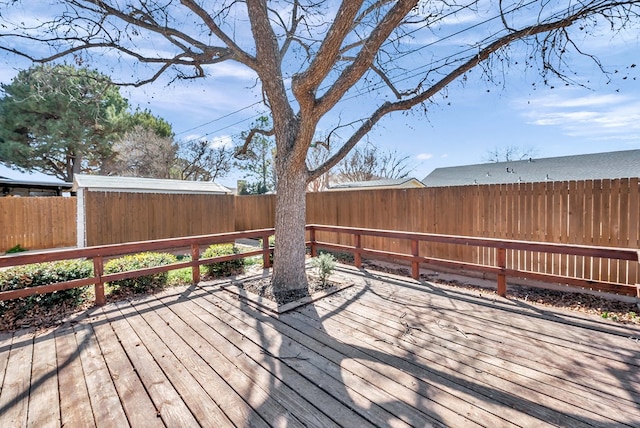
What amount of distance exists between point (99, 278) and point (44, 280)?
1.92ft

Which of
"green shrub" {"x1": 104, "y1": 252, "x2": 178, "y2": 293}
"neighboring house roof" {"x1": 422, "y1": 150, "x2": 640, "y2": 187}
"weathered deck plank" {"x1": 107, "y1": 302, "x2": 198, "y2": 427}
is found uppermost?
"neighboring house roof" {"x1": 422, "y1": 150, "x2": 640, "y2": 187}

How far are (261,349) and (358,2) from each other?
10.2ft

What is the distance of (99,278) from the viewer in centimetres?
334

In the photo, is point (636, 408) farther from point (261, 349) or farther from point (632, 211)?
point (632, 211)

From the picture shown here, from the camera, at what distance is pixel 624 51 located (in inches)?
119

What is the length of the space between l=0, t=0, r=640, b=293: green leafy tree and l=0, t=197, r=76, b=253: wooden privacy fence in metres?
6.92

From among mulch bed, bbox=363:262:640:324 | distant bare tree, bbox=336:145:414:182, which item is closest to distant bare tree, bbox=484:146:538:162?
distant bare tree, bbox=336:145:414:182

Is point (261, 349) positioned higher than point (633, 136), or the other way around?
point (633, 136)

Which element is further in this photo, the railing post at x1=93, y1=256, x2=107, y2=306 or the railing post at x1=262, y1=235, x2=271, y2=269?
the railing post at x1=262, y1=235, x2=271, y2=269

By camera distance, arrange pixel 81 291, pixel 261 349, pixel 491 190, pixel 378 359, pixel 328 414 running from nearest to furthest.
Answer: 1. pixel 328 414
2. pixel 378 359
3. pixel 261 349
4. pixel 81 291
5. pixel 491 190

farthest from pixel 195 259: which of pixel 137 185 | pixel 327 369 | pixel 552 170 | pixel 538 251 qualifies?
pixel 552 170

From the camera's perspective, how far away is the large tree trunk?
3632 millimetres

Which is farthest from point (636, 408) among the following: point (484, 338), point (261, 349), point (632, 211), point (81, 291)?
point (81, 291)

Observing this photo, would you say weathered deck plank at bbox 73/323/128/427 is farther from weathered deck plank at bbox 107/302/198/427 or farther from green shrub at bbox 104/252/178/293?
green shrub at bbox 104/252/178/293
